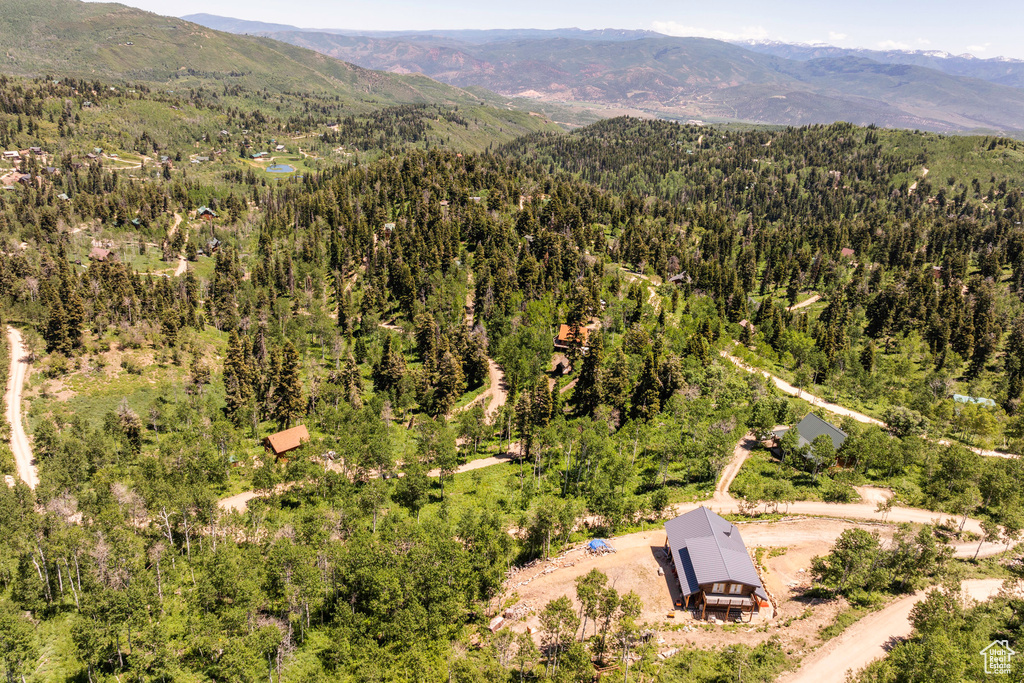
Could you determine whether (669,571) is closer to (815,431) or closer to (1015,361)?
(815,431)

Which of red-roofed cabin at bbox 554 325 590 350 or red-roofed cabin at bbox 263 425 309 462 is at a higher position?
red-roofed cabin at bbox 554 325 590 350

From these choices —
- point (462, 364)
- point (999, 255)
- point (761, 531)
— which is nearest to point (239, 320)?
point (462, 364)

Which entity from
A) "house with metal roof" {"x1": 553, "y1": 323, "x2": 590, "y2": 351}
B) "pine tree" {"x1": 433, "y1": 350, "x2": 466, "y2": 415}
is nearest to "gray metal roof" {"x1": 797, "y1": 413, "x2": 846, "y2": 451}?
"house with metal roof" {"x1": 553, "y1": 323, "x2": 590, "y2": 351}

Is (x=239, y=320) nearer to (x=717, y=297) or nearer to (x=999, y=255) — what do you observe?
(x=717, y=297)

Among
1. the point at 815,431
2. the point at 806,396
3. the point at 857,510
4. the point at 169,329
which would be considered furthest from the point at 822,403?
the point at 169,329

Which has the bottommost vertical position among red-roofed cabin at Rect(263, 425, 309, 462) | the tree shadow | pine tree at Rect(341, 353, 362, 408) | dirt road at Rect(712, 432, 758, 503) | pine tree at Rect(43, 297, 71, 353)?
red-roofed cabin at Rect(263, 425, 309, 462)

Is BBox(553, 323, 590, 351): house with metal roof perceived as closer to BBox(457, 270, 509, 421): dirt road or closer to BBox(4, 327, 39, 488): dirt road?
BBox(457, 270, 509, 421): dirt road

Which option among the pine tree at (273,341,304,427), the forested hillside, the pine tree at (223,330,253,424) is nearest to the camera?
the forested hillside

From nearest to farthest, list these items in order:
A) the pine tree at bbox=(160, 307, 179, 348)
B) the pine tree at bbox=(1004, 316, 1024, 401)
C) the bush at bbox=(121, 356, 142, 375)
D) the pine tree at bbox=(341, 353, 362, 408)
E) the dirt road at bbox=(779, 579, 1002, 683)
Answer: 1. the dirt road at bbox=(779, 579, 1002, 683)
2. the pine tree at bbox=(341, 353, 362, 408)
3. the bush at bbox=(121, 356, 142, 375)
4. the pine tree at bbox=(1004, 316, 1024, 401)
5. the pine tree at bbox=(160, 307, 179, 348)
